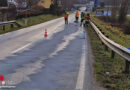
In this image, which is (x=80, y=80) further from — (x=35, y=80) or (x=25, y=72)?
(x=25, y=72)

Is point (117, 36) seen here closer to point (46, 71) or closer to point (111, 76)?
point (111, 76)

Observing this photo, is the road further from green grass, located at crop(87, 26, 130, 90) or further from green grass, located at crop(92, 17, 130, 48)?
green grass, located at crop(92, 17, 130, 48)

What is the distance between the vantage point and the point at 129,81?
599 centimetres

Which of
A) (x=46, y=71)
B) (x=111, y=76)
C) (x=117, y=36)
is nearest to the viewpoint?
(x=111, y=76)

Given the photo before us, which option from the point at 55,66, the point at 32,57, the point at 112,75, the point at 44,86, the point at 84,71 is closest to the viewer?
the point at 44,86

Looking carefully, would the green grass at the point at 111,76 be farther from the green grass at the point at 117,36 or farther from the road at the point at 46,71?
the green grass at the point at 117,36

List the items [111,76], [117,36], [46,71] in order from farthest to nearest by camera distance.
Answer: [117,36] < [46,71] < [111,76]

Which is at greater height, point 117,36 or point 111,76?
point 111,76

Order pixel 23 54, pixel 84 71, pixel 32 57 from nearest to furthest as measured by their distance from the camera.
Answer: pixel 84 71 → pixel 32 57 → pixel 23 54

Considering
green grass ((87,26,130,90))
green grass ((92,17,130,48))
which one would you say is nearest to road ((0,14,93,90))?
green grass ((87,26,130,90))

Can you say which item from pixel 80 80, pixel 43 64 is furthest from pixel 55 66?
pixel 80 80

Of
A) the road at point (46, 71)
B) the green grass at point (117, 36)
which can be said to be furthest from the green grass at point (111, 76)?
the green grass at point (117, 36)

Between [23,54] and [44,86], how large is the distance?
14.6 feet

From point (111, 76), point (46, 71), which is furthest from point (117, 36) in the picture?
point (46, 71)
